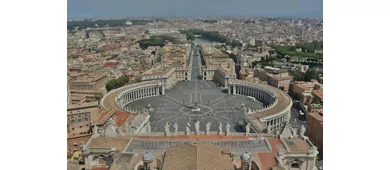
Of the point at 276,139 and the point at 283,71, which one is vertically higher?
the point at 283,71

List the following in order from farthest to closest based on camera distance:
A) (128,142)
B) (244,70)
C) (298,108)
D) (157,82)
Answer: (244,70) < (157,82) < (298,108) < (128,142)

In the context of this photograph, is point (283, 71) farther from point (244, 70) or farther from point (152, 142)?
point (152, 142)

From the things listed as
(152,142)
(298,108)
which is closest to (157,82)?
(298,108)

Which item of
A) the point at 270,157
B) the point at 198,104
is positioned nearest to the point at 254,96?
the point at 198,104

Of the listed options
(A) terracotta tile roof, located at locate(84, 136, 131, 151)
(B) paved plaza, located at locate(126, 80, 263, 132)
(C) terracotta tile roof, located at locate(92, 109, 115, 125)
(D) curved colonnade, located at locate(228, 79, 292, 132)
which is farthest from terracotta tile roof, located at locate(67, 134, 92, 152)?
(D) curved colonnade, located at locate(228, 79, 292, 132)

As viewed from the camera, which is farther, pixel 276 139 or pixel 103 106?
pixel 103 106

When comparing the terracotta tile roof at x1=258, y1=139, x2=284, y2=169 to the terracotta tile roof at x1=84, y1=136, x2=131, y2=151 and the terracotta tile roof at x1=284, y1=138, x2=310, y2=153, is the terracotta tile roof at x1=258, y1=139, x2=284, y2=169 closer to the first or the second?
the terracotta tile roof at x1=284, y1=138, x2=310, y2=153

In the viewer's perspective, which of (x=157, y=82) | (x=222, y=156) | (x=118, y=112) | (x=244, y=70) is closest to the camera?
(x=222, y=156)
